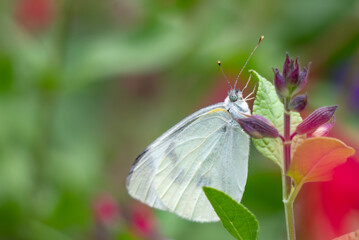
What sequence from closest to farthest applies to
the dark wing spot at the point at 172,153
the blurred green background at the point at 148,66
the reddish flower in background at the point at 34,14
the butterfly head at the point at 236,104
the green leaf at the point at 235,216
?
the green leaf at the point at 235,216, the butterfly head at the point at 236,104, the dark wing spot at the point at 172,153, the blurred green background at the point at 148,66, the reddish flower in background at the point at 34,14

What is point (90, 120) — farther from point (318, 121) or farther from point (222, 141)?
point (318, 121)

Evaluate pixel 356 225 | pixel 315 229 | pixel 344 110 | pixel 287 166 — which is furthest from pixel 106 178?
pixel 287 166

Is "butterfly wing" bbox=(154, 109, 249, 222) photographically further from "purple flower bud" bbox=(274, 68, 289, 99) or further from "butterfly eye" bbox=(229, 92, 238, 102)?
"purple flower bud" bbox=(274, 68, 289, 99)

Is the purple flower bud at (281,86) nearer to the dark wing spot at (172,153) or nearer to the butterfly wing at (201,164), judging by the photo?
the butterfly wing at (201,164)

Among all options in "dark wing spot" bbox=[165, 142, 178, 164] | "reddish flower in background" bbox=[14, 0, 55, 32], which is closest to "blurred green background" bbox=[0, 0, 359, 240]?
"reddish flower in background" bbox=[14, 0, 55, 32]

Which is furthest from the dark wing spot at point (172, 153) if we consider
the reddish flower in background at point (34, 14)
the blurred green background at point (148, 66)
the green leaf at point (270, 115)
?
the reddish flower in background at point (34, 14)
